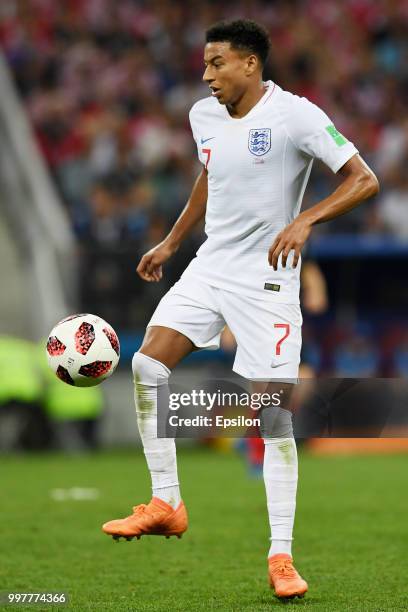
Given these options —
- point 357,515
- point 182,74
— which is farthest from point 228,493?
point 182,74

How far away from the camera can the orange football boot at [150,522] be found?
531 cm

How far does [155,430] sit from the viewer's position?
5496 millimetres

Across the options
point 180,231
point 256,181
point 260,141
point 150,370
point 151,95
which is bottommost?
point 151,95

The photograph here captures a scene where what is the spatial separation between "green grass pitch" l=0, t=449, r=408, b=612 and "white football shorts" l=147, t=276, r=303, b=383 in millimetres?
949

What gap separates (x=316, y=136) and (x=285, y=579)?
1.78 m

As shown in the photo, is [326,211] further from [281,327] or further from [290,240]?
[281,327]

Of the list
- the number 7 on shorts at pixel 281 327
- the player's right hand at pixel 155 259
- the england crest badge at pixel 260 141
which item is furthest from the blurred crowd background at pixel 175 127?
the england crest badge at pixel 260 141

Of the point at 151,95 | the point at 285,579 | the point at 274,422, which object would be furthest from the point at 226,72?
the point at 151,95

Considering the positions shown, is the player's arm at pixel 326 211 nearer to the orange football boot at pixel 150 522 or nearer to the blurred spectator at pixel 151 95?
the orange football boot at pixel 150 522

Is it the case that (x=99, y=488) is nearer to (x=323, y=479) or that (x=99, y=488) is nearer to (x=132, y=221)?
(x=323, y=479)

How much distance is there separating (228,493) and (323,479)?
120 centimetres

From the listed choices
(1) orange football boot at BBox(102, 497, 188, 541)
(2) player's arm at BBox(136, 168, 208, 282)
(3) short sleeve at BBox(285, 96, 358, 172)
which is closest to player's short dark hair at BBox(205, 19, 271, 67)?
(3) short sleeve at BBox(285, 96, 358, 172)

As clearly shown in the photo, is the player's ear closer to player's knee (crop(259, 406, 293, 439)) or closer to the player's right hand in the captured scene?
the player's right hand

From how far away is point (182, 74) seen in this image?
55.5ft
